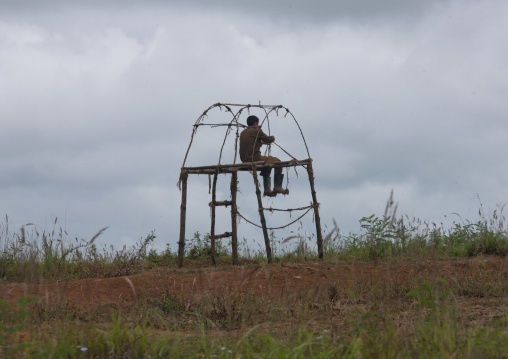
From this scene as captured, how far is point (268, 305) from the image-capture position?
6270mm

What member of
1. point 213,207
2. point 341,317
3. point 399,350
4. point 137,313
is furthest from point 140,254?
point 399,350

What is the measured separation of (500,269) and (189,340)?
19.4ft

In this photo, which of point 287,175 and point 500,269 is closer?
point 500,269

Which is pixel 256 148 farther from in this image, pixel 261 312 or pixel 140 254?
pixel 261 312

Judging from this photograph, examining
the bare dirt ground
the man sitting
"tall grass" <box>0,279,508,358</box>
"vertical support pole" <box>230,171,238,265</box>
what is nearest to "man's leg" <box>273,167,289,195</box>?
the man sitting

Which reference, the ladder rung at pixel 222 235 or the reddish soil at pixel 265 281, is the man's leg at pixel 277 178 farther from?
the reddish soil at pixel 265 281

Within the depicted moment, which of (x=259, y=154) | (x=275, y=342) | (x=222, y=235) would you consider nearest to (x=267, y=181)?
→ (x=259, y=154)

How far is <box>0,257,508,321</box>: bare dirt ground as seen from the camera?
662cm

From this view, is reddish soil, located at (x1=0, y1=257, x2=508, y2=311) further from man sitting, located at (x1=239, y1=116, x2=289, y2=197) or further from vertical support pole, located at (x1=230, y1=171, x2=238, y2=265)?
man sitting, located at (x1=239, y1=116, x2=289, y2=197)

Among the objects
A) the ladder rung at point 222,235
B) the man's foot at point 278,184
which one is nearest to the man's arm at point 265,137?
the man's foot at point 278,184

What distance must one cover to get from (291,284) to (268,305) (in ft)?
6.47

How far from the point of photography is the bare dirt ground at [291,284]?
261 inches

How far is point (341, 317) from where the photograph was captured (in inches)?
230

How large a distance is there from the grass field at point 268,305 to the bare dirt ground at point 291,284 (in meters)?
0.03
